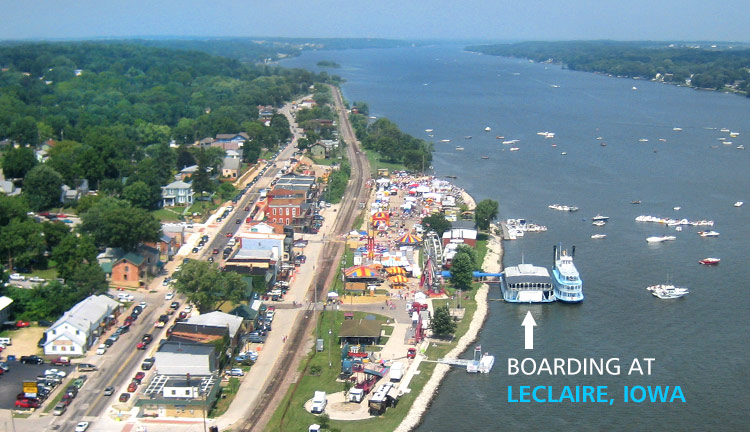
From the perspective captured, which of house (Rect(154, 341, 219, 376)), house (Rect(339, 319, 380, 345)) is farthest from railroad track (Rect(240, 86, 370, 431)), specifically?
house (Rect(154, 341, 219, 376))

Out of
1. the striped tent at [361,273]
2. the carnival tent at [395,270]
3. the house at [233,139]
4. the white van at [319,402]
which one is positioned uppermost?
the house at [233,139]

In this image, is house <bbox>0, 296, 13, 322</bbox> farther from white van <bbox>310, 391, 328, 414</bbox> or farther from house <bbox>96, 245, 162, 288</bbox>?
white van <bbox>310, 391, 328, 414</bbox>

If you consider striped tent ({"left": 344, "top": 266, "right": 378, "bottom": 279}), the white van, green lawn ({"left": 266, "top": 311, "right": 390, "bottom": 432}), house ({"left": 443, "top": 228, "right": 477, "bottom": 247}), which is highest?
house ({"left": 443, "top": 228, "right": 477, "bottom": 247})

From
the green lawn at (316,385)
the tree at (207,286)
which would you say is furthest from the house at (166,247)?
the green lawn at (316,385)

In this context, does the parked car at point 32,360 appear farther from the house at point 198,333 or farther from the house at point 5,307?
the house at point 198,333

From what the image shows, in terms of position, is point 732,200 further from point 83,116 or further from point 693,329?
point 83,116

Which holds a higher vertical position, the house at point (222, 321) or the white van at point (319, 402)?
the house at point (222, 321)

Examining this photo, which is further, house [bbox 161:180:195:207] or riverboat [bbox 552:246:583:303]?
house [bbox 161:180:195:207]
